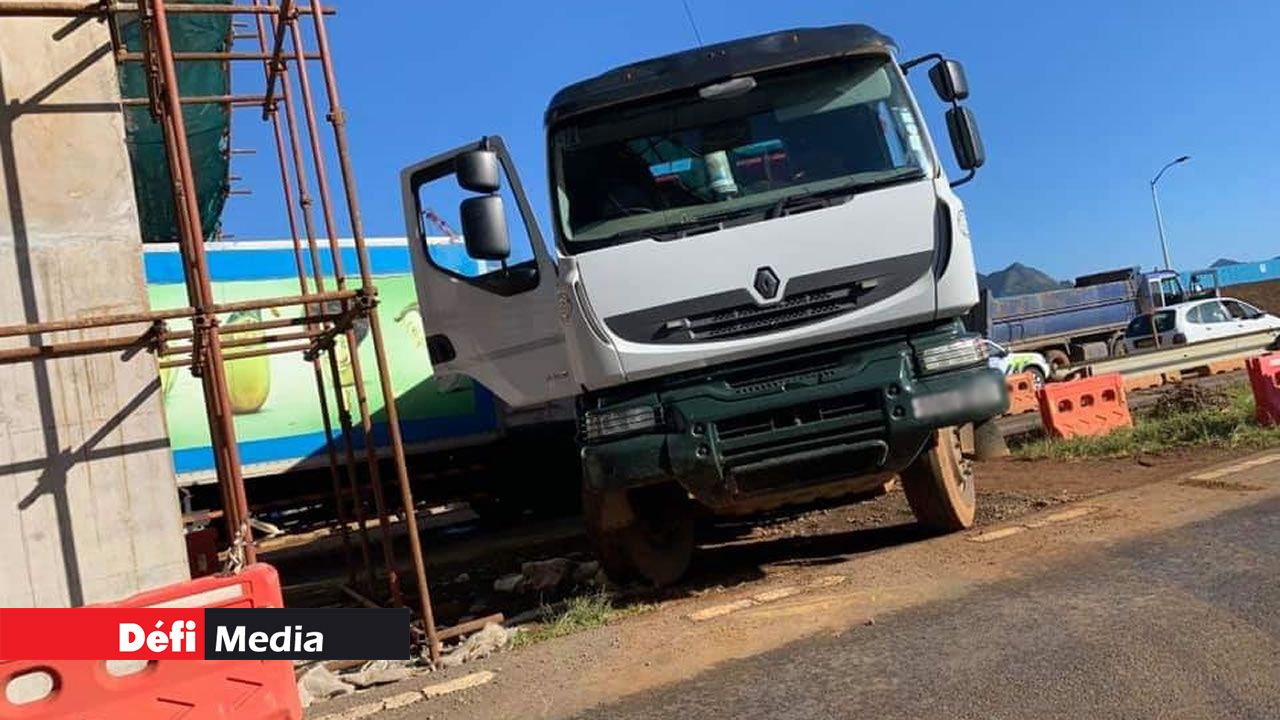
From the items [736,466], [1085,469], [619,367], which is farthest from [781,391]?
[1085,469]

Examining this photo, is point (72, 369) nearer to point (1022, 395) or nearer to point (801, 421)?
point (801, 421)

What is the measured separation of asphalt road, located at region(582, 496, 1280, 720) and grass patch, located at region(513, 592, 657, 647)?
1369 mm

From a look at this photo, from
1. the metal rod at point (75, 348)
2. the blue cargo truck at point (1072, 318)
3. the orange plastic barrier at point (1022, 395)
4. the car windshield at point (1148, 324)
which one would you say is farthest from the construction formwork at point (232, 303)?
the car windshield at point (1148, 324)

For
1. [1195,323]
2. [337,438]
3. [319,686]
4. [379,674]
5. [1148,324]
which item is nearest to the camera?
[319,686]

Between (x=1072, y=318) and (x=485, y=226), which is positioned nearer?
(x=485, y=226)

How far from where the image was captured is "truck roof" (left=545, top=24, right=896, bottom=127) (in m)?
5.86

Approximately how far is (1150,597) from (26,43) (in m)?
6.34

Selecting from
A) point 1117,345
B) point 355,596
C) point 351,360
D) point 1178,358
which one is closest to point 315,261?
point 351,360

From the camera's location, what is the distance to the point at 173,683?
11.1ft

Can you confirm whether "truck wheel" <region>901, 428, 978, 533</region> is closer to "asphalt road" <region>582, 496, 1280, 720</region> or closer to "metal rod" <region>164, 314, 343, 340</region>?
"asphalt road" <region>582, 496, 1280, 720</region>

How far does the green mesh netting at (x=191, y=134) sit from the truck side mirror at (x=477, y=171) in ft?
16.9

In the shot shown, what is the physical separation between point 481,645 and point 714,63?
374cm

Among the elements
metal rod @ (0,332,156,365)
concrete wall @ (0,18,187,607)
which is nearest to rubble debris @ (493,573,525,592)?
concrete wall @ (0,18,187,607)

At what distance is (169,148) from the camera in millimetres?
5023
